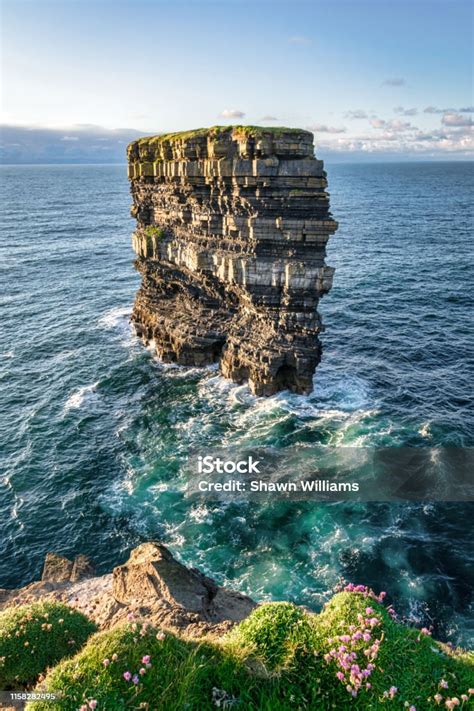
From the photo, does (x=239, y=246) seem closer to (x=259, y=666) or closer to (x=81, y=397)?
(x=81, y=397)

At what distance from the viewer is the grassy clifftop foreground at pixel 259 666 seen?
50.4 feet

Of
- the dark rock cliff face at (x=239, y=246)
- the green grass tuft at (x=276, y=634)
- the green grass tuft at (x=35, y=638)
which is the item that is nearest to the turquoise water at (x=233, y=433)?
the dark rock cliff face at (x=239, y=246)

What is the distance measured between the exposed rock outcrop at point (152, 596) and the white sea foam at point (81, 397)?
24820 millimetres

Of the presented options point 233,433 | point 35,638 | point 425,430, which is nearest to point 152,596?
point 35,638

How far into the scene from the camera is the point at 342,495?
3994 cm

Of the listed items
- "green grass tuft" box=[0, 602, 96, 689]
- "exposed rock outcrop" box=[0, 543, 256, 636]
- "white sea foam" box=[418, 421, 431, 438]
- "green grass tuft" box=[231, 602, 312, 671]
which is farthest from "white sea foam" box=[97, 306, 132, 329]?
"green grass tuft" box=[231, 602, 312, 671]

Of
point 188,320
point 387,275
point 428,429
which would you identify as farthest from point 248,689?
point 387,275

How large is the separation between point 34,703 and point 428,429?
40398mm

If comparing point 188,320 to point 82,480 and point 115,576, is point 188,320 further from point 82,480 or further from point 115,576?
point 115,576

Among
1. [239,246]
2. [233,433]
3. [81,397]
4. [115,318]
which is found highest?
[239,246]

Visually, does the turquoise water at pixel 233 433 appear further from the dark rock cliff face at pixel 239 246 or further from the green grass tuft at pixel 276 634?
the green grass tuft at pixel 276 634

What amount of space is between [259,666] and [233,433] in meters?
31.1

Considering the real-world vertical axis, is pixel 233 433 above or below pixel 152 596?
below

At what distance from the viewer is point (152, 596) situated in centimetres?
2428
